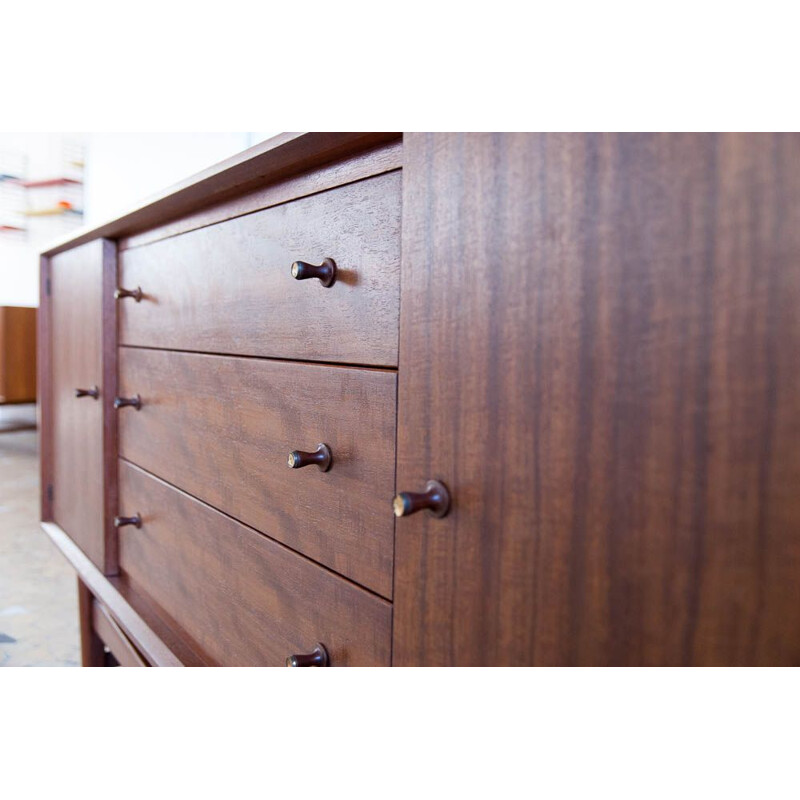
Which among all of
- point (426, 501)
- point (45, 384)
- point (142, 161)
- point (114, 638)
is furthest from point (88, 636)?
point (142, 161)

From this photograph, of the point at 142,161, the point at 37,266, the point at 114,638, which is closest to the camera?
the point at 114,638

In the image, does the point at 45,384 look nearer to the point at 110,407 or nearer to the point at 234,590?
the point at 110,407

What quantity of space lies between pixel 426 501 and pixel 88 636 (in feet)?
2.98

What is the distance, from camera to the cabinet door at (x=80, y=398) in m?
0.95

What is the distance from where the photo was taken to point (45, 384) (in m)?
1.19

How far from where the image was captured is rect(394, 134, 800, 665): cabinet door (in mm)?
277

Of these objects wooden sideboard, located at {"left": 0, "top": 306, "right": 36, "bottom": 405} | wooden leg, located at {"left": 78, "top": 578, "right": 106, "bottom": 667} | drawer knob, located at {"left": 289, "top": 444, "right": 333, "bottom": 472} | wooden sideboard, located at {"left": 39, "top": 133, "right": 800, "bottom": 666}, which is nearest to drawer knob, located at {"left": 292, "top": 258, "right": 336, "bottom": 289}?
wooden sideboard, located at {"left": 39, "top": 133, "right": 800, "bottom": 666}

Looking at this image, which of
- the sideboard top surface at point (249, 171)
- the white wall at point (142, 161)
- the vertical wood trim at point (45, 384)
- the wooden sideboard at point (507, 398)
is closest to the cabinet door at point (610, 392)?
the wooden sideboard at point (507, 398)

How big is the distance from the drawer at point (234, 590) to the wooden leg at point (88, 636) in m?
0.18

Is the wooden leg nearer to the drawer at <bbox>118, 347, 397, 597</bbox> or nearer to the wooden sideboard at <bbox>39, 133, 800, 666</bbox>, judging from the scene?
the drawer at <bbox>118, 347, 397, 597</bbox>

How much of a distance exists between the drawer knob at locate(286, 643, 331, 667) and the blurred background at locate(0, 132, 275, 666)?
543 mm

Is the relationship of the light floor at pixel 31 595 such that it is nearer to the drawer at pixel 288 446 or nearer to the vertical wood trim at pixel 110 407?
the vertical wood trim at pixel 110 407

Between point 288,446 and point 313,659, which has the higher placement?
Result: point 288,446

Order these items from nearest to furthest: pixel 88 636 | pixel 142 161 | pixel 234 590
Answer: pixel 234 590 → pixel 88 636 → pixel 142 161
